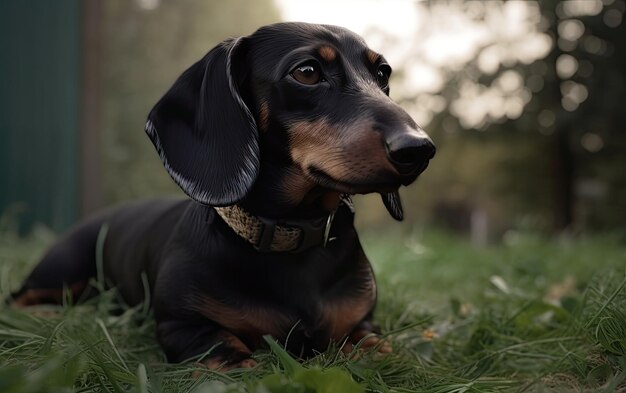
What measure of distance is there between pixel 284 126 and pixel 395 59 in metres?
7.17

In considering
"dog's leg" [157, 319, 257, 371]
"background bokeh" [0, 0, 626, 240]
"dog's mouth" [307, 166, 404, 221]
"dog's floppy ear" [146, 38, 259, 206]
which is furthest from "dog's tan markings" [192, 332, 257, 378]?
"background bokeh" [0, 0, 626, 240]

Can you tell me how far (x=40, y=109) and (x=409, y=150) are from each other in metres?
5.78

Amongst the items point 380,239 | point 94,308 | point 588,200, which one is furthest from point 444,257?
point 588,200

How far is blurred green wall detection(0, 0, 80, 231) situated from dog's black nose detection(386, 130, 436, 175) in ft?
18.1

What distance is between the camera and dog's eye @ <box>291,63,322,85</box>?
1825 mm

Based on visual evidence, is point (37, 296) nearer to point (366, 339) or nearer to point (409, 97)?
point (366, 339)

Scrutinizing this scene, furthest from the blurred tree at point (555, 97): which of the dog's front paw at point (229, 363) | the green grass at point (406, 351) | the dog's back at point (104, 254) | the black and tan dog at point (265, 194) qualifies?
the dog's front paw at point (229, 363)

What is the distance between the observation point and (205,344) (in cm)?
188

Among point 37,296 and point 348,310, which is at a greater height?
point 348,310

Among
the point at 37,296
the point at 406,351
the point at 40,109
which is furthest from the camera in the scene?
the point at 40,109

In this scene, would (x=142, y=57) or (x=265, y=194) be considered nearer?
(x=265, y=194)

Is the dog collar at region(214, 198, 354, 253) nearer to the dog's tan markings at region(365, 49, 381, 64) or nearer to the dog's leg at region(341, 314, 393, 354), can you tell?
the dog's leg at region(341, 314, 393, 354)

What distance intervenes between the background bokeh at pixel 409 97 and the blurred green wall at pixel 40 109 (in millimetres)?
10

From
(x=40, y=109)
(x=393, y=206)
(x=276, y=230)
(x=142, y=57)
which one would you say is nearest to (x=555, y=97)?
(x=142, y=57)
